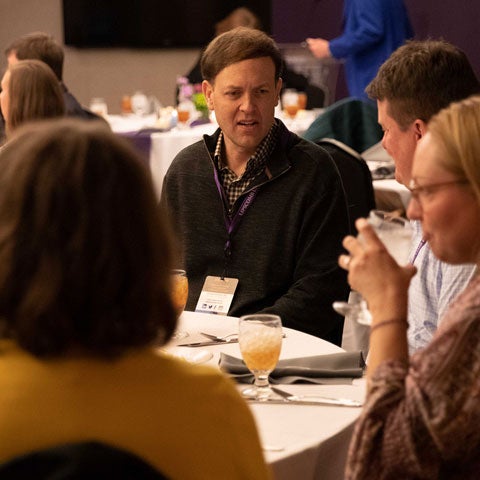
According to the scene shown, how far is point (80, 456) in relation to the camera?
41.7 inches

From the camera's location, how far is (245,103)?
10.4ft

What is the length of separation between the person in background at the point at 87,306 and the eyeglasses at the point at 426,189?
61 centimetres

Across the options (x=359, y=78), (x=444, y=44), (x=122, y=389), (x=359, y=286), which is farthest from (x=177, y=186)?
(x=359, y=78)

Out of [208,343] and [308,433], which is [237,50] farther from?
[308,433]

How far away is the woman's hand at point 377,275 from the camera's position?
1.69m

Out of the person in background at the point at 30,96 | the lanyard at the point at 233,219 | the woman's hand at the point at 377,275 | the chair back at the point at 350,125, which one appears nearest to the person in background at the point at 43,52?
the chair back at the point at 350,125

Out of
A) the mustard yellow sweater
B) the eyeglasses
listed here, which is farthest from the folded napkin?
the mustard yellow sweater

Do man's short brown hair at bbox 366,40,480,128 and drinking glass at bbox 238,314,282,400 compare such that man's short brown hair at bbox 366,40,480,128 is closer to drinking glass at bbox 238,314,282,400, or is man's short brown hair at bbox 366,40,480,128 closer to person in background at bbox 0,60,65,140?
drinking glass at bbox 238,314,282,400

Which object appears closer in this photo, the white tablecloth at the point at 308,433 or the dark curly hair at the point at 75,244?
the dark curly hair at the point at 75,244

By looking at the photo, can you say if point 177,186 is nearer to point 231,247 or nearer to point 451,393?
point 231,247

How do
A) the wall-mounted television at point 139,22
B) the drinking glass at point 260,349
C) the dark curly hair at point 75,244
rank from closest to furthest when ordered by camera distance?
the dark curly hair at point 75,244
the drinking glass at point 260,349
the wall-mounted television at point 139,22

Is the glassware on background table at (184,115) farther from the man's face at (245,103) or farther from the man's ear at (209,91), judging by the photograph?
the man's face at (245,103)

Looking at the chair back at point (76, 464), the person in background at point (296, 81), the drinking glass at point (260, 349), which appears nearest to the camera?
the chair back at point (76, 464)

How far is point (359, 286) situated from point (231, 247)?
1.41 m
